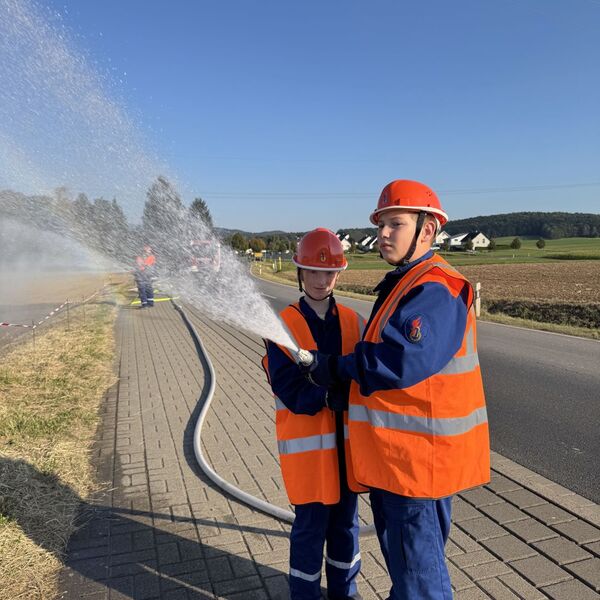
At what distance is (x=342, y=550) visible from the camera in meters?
2.75

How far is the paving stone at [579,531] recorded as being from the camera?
342cm

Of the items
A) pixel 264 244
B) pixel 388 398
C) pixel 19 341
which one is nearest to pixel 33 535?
pixel 388 398

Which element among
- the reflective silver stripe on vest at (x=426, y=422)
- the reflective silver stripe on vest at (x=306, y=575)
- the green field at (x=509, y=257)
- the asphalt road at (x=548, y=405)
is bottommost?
the green field at (x=509, y=257)

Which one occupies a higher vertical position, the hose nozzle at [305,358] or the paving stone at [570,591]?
the hose nozzle at [305,358]

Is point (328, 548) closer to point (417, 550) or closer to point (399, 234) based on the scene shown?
point (417, 550)

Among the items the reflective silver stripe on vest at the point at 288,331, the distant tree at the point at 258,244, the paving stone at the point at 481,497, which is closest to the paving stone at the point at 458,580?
the paving stone at the point at 481,497

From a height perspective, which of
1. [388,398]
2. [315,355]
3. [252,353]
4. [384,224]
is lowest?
[252,353]

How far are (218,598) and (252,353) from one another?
7.28 meters

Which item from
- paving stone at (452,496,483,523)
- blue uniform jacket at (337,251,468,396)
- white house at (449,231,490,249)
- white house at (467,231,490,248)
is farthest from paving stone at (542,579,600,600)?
white house at (467,231,490,248)

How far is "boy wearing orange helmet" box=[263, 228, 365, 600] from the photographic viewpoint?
2.47 meters

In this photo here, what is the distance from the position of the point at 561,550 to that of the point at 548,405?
3600mm

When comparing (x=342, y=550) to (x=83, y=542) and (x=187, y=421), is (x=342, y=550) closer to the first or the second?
(x=83, y=542)

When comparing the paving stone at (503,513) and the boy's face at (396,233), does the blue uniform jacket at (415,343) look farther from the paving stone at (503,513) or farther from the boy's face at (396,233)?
the paving stone at (503,513)

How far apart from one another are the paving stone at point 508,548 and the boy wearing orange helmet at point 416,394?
1.36 m
